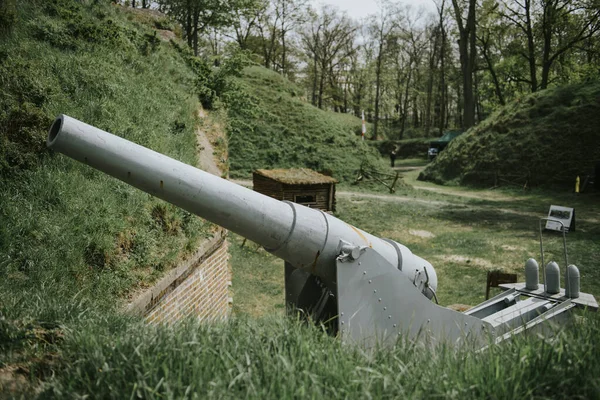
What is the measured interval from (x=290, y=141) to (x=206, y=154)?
50.3ft

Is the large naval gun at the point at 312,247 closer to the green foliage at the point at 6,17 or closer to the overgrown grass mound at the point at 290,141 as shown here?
the green foliage at the point at 6,17

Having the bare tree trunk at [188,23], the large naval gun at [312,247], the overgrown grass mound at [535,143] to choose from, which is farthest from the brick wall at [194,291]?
the overgrown grass mound at [535,143]

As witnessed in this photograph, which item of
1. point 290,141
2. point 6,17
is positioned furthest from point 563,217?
point 290,141

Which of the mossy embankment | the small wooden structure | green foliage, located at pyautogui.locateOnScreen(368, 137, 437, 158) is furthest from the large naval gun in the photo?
green foliage, located at pyautogui.locateOnScreen(368, 137, 437, 158)

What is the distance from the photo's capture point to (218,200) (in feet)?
11.2

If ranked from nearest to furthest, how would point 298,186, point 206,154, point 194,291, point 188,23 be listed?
point 194,291, point 206,154, point 298,186, point 188,23

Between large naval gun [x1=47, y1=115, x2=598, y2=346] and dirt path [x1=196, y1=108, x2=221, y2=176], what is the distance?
225 inches

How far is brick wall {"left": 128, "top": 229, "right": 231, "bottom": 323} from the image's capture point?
5.35 m

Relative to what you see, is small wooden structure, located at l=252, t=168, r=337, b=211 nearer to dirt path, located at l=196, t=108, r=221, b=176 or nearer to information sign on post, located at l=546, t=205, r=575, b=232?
dirt path, located at l=196, t=108, r=221, b=176

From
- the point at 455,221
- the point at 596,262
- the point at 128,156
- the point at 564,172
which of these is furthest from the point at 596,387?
the point at 564,172

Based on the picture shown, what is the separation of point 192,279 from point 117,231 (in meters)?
1.26

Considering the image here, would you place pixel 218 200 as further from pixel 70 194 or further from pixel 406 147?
pixel 406 147

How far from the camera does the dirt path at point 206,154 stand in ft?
32.3

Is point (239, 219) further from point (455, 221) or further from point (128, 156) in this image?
point (455, 221)
